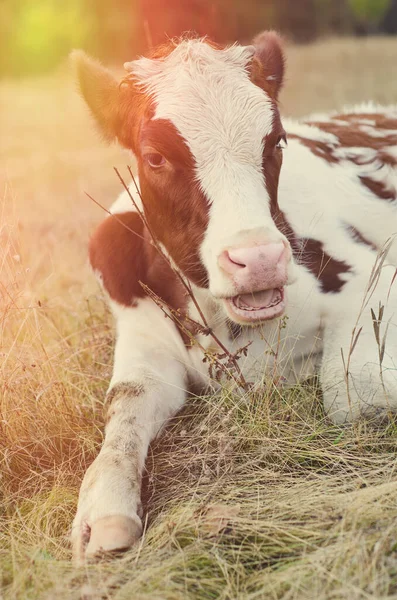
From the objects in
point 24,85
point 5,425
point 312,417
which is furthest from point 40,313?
point 24,85

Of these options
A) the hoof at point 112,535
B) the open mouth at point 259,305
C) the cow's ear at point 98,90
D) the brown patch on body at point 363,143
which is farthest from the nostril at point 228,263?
the brown patch on body at point 363,143

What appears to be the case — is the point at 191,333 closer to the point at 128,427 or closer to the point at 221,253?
the point at 128,427

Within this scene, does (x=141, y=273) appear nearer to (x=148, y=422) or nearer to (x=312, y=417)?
(x=148, y=422)

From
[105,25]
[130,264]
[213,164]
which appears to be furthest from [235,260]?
[105,25]

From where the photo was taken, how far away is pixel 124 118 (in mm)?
3602

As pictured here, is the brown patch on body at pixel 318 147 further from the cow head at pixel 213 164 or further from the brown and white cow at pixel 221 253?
the cow head at pixel 213 164

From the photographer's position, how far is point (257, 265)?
9.04 feet

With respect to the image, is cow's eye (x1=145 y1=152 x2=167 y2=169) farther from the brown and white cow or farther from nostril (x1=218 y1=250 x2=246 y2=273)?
nostril (x1=218 y1=250 x2=246 y2=273)

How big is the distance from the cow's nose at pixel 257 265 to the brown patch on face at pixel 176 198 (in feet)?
1.05

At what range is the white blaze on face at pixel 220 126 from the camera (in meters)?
2.92

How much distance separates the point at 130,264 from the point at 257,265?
1306 mm

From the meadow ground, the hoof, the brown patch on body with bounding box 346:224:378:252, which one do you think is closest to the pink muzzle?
the meadow ground

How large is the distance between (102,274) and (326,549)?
6.93 ft

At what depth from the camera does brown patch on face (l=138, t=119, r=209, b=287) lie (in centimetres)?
311
